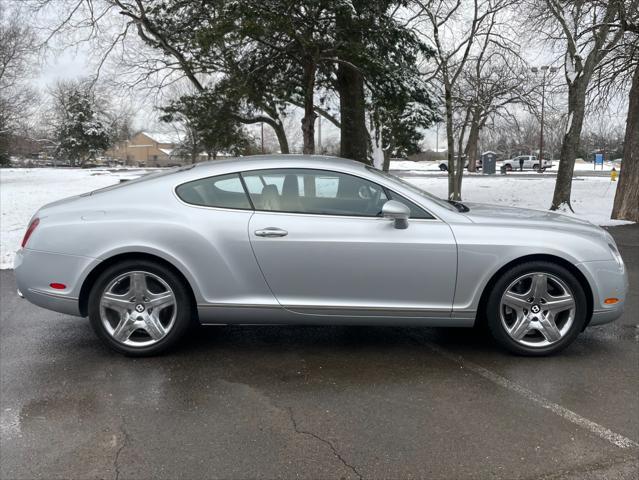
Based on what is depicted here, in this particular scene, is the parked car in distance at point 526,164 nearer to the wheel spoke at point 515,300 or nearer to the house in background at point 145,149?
the wheel spoke at point 515,300

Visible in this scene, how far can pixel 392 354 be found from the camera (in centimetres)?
406

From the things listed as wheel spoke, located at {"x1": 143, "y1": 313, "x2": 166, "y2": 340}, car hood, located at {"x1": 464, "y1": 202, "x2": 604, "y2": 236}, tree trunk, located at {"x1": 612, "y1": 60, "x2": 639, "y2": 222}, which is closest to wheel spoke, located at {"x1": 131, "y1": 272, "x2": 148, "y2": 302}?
wheel spoke, located at {"x1": 143, "y1": 313, "x2": 166, "y2": 340}

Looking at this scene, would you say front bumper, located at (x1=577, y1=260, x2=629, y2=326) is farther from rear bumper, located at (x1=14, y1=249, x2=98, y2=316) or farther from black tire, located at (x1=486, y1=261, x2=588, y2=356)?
rear bumper, located at (x1=14, y1=249, x2=98, y2=316)

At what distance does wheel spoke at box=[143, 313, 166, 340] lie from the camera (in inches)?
153

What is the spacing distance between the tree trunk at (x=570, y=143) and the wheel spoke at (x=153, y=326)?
11847mm

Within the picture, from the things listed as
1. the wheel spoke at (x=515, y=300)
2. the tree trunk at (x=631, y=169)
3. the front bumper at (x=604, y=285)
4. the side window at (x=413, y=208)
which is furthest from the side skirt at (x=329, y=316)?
the tree trunk at (x=631, y=169)

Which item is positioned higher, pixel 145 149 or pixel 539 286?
pixel 145 149

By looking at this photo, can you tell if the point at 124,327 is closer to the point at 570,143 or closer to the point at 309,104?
the point at 309,104

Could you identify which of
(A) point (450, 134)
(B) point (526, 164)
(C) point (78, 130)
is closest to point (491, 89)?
(A) point (450, 134)

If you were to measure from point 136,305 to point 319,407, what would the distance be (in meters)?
1.59

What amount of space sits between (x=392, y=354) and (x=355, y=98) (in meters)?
11.5

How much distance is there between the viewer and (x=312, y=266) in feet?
12.5

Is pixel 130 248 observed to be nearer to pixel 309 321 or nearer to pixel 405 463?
pixel 309 321

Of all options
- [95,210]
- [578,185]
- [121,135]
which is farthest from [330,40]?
[121,135]
